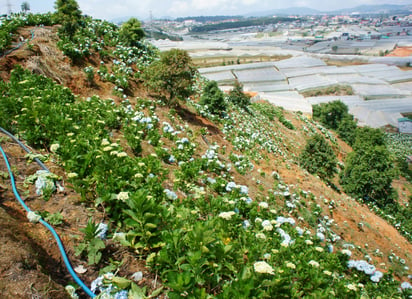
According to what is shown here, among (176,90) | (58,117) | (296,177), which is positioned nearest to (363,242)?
(296,177)

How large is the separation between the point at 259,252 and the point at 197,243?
1.27 metres

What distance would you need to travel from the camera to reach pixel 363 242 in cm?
995

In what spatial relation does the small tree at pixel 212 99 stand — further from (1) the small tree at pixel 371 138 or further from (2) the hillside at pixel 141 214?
(1) the small tree at pixel 371 138

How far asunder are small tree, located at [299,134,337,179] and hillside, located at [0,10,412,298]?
17.4 ft

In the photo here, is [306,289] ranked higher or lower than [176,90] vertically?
lower

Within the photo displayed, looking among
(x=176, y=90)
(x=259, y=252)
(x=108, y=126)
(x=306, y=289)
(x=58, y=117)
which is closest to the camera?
(x=306, y=289)

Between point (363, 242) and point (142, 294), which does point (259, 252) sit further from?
point (363, 242)

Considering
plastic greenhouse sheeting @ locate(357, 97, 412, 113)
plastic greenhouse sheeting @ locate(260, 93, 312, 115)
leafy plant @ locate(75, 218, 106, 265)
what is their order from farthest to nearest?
plastic greenhouse sheeting @ locate(357, 97, 412, 113), plastic greenhouse sheeting @ locate(260, 93, 312, 115), leafy plant @ locate(75, 218, 106, 265)

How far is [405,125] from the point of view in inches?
1602

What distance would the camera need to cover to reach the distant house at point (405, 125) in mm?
40094

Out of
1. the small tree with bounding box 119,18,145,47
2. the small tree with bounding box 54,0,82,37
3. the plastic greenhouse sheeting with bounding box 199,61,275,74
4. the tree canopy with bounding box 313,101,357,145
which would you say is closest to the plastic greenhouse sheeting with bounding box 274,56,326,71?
the plastic greenhouse sheeting with bounding box 199,61,275,74

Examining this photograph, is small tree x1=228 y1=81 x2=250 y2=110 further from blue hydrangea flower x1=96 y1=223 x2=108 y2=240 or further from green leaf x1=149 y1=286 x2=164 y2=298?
green leaf x1=149 y1=286 x2=164 y2=298

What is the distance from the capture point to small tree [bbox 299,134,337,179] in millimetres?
16380

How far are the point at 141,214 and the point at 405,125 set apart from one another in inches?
1962
